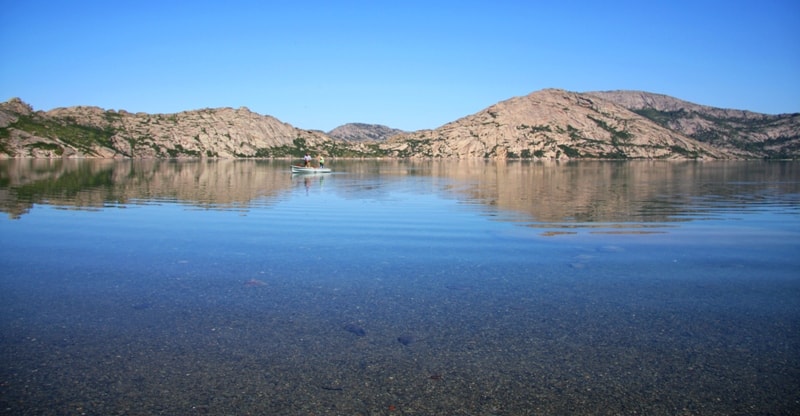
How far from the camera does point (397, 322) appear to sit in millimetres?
12617

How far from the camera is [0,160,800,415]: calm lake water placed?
9.00 m

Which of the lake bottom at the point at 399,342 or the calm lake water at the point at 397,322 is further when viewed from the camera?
the calm lake water at the point at 397,322

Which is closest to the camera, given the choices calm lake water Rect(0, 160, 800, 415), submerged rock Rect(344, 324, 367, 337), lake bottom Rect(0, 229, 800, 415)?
lake bottom Rect(0, 229, 800, 415)

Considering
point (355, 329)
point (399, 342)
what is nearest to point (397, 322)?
point (355, 329)

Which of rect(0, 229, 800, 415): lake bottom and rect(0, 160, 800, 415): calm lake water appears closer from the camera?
rect(0, 229, 800, 415): lake bottom

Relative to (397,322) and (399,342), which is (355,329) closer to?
(397,322)

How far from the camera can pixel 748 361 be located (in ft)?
34.1

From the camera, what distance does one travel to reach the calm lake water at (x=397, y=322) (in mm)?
9000

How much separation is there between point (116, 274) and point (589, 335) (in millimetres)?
14865

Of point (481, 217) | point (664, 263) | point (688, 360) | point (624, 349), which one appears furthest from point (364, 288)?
point (481, 217)

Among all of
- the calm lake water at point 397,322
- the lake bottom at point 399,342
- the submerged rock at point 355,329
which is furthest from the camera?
the submerged rock at point 355,329

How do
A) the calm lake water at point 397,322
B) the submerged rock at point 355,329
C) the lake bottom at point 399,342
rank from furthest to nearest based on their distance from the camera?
the submerged rock at point 355,329 < the calm lake water at point 397,322 < the lake bottom at point 399,342

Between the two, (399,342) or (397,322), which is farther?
(397,322)

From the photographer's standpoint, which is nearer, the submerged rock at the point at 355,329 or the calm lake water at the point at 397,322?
the calm lake water at the point at 397,322
